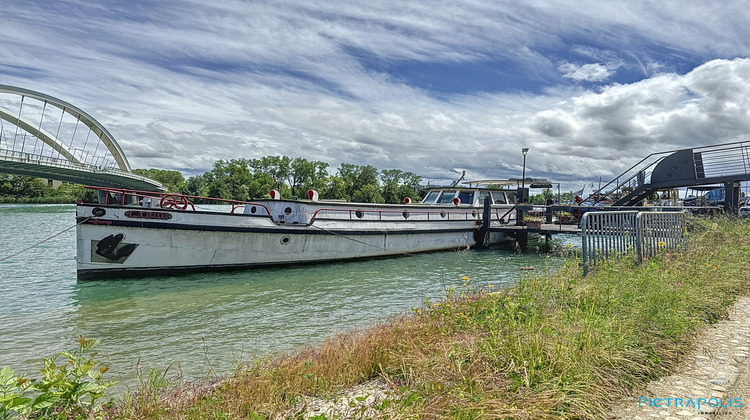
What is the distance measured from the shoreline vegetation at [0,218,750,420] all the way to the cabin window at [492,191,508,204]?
17.0 meters

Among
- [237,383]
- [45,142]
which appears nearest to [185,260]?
[237,383]

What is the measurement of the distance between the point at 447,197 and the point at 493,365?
60.0 feet

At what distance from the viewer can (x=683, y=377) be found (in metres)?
3.30

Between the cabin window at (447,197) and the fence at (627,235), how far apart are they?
12658mm

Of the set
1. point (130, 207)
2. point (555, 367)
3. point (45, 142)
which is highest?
point (45, 142)

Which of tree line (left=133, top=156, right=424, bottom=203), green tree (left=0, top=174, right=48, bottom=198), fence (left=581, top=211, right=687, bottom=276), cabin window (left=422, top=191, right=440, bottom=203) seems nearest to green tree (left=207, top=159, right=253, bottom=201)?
tree line (left=133, top=156, right=424, bottom=203)

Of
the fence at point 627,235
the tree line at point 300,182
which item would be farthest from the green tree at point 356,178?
the fence at point 627,235

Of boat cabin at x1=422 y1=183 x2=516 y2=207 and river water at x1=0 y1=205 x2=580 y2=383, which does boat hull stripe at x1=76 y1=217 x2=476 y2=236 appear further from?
boat cabin at x1=422 y1=183 x2=516 y2=207

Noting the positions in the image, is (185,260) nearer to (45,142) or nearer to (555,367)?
(555,367)

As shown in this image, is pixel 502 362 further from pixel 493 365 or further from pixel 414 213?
pixel 414 213

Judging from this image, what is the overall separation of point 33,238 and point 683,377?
28618 millimetres

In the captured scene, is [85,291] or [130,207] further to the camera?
[130,207]

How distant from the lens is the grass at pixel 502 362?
2764 mm

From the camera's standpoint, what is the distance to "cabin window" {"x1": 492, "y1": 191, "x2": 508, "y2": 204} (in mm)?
22000
